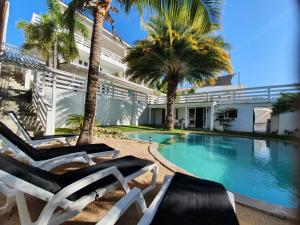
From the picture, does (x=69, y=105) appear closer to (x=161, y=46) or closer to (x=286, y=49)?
(x=161, y=46)

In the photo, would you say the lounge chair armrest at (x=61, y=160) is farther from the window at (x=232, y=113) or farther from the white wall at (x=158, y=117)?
the white wall at (x=158, y=117)

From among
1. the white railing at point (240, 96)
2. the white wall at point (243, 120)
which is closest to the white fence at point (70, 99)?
the white railing at point (240, 96)

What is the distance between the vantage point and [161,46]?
1502 cm

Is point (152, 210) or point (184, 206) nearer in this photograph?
point (152, 210)

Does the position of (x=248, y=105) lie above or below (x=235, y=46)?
below

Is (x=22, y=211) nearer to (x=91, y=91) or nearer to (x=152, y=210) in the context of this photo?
(x=152, y=210)

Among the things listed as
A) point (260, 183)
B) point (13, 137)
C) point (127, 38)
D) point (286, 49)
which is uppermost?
point (127, 38)

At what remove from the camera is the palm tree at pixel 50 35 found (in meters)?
16.0

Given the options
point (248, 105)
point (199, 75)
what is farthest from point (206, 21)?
point (248, 105)

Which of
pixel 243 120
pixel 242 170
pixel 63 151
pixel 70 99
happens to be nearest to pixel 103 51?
pixel 70 99

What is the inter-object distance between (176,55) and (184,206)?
13894 mm

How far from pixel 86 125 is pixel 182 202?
16.4 ft

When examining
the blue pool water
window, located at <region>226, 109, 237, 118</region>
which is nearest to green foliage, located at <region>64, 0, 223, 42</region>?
the blue pool water

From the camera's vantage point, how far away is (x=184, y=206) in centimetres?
219
